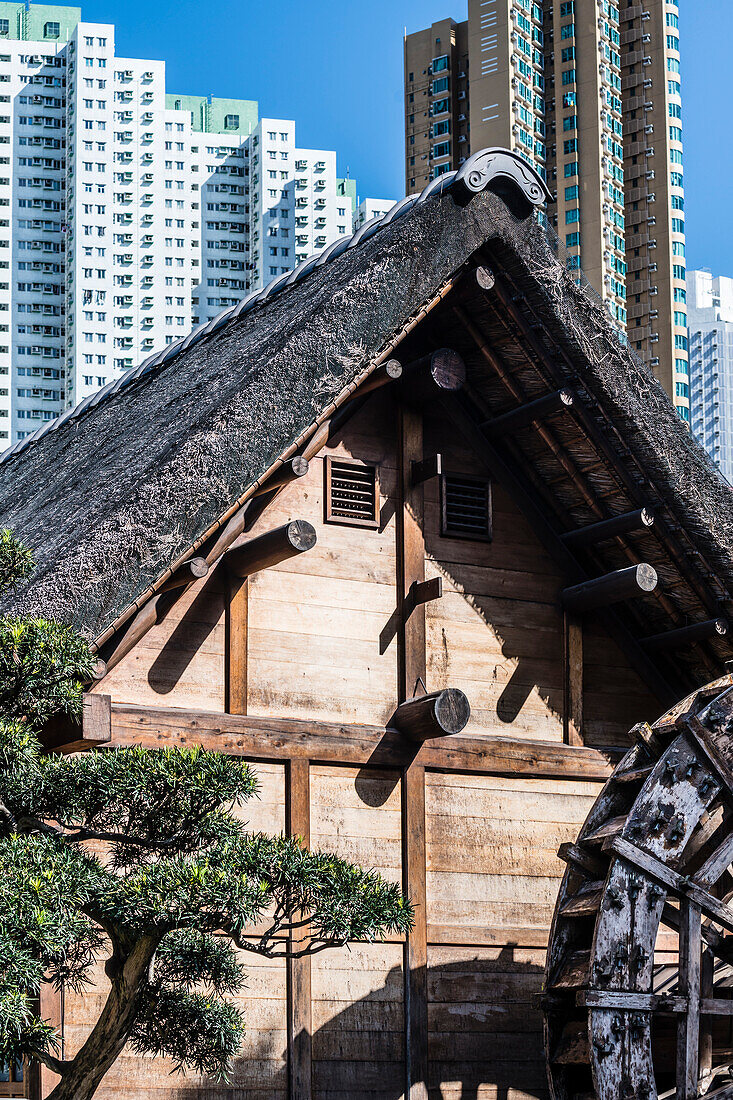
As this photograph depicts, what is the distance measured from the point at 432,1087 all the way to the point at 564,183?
64331 mm

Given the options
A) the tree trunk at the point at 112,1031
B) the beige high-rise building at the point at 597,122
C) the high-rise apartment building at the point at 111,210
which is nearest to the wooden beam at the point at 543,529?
the tree trunk at the point at 112,1031

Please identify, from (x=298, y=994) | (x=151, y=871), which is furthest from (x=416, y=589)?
(x=151, y=871)

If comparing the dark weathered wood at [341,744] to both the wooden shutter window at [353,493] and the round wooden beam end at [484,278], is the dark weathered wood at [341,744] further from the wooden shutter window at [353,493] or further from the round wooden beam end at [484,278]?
the round wooden beam end at [484,278]

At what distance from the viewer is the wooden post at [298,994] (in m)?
8.46

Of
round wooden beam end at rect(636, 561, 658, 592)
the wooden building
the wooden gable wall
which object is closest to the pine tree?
the wooden building

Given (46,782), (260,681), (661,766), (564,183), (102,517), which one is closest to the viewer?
(46,782)

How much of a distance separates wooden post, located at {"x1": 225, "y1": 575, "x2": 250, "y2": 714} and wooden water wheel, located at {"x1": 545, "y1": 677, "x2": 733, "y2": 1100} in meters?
2.09

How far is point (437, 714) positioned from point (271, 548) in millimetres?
1374

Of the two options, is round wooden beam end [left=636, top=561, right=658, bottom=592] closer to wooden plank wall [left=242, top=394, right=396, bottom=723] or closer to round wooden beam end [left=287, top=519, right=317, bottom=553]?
wooden plank wall [left=242, top=394, right=396, bottom=723]

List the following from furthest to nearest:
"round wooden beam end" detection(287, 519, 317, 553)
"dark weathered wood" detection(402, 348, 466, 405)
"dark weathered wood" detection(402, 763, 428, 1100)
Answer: "dark weathered wood" detection(402, 348, 466, 405)
"dark weathered wood" detection(402, 763, 428, 1100)
"round wooden beam end" detection(287, 519, 317, 553)

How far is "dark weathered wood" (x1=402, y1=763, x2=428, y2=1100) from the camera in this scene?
8.84 metres

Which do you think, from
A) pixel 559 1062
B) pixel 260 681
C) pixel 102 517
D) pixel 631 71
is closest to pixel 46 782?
pixel 102 517

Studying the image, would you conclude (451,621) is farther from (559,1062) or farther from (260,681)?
(559,1062)

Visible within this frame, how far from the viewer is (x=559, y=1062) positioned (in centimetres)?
813
